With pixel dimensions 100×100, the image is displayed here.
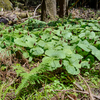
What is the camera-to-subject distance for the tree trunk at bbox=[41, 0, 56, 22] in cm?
369

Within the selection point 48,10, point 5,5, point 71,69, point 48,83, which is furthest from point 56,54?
point 5,5

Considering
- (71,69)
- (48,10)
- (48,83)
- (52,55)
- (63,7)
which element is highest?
(63,7)

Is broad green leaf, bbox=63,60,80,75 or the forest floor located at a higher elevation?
broad green leaf, bbox=63,60,80,75

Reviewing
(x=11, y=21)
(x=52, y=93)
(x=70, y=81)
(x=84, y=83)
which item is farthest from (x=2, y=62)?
(x=11, y=21)

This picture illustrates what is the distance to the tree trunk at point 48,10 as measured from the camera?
3688mm

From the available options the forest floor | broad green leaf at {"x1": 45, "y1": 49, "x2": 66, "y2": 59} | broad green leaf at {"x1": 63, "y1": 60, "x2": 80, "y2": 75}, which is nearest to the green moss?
the forest floor

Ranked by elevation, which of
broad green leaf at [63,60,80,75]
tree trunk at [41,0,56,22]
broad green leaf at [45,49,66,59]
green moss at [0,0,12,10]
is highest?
green moss at [0,0,12,10]

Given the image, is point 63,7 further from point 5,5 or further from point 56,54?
point 5,5

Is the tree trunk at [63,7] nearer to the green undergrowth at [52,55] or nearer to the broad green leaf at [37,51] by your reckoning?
the green undergrowth at [52,55]

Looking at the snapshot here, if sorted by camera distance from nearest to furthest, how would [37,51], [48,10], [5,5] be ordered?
[37,51] < [48,10] < [5,5]

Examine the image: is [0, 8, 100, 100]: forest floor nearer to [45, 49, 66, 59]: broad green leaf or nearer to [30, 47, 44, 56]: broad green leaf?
[30, 47, 44, 56]: broad green leaf

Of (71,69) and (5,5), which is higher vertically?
(5,5)

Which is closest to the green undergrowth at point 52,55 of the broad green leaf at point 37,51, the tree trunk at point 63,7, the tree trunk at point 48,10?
the broad green leaf at point 37,51

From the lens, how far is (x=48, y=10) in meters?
3.79
